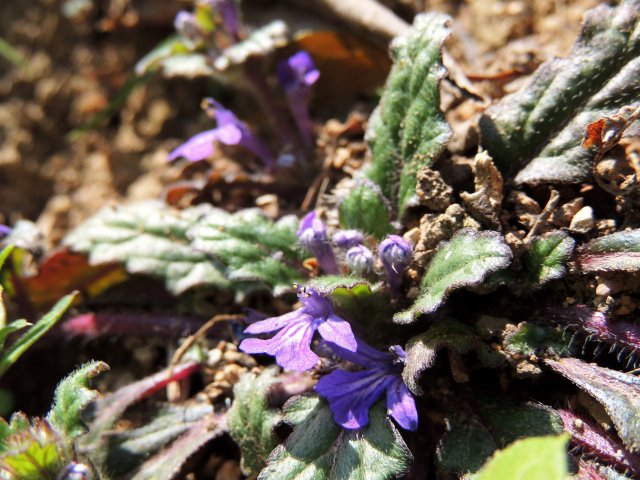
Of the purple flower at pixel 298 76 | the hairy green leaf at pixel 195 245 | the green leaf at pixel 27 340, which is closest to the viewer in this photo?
the green leaf at pixel 27 340

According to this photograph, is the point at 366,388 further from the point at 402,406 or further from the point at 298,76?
the point at 298,76

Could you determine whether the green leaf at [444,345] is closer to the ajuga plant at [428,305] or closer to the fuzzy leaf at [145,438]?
the ajuga plant at [428,305]

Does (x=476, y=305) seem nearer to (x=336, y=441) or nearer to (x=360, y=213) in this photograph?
(x=360, y=213)

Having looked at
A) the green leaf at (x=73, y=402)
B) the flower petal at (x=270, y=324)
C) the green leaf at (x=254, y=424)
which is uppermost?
the flower petal at (x=270, y=324)

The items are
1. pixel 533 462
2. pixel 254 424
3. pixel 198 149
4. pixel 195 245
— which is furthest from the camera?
pixel 198 149

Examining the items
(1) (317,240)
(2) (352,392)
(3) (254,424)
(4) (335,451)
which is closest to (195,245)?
(1) (317,240)

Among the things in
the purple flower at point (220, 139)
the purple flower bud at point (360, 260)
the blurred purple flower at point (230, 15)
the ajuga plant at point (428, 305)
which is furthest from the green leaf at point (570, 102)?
the blurred purple flower at point (230, 15)
